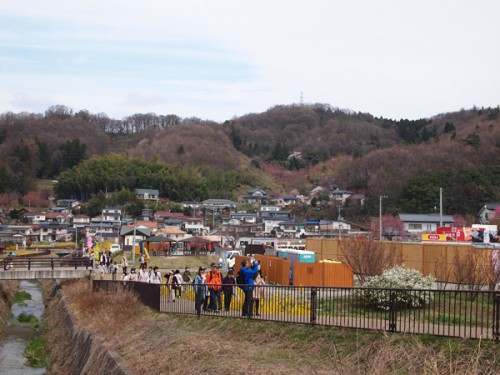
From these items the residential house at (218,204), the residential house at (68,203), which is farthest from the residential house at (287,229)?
the residential house at (68,203)

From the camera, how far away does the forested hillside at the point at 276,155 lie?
80.8 m

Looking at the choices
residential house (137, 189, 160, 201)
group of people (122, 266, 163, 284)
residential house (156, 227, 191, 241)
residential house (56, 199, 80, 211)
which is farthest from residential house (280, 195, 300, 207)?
group of people (122, 266, 163, 284)

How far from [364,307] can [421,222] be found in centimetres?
5865

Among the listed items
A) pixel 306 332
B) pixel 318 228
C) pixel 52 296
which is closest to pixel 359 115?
pixel 318 228

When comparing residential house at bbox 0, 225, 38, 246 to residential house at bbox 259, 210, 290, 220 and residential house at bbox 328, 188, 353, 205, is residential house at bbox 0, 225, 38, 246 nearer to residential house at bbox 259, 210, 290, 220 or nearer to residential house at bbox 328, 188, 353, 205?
residential house at bbox 259, 210, 290, 220

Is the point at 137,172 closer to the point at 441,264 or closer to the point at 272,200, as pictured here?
the point at 272,200

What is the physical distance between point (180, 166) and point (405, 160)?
1627 inches

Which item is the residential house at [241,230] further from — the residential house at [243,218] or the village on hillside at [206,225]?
the residential house at [243,218]

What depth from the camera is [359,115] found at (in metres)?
199

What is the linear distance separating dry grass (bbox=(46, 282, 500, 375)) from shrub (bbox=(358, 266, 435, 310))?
116 centimetres

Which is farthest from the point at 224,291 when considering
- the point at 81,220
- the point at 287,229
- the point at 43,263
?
the point at 81,220

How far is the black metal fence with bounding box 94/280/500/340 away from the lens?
11562 millimetres

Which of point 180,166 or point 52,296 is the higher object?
point 180,166

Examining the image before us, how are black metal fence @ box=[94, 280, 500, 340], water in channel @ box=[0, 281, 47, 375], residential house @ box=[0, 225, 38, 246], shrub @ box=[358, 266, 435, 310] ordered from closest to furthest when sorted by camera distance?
black metal fence @ box=[94, 280, 500, 340] → shrub @ box=[358, 266, 435, 310] → water in channel @ box=[0, 281, 47, 375] → residential house @ box=[0, 225, 38, 246]
